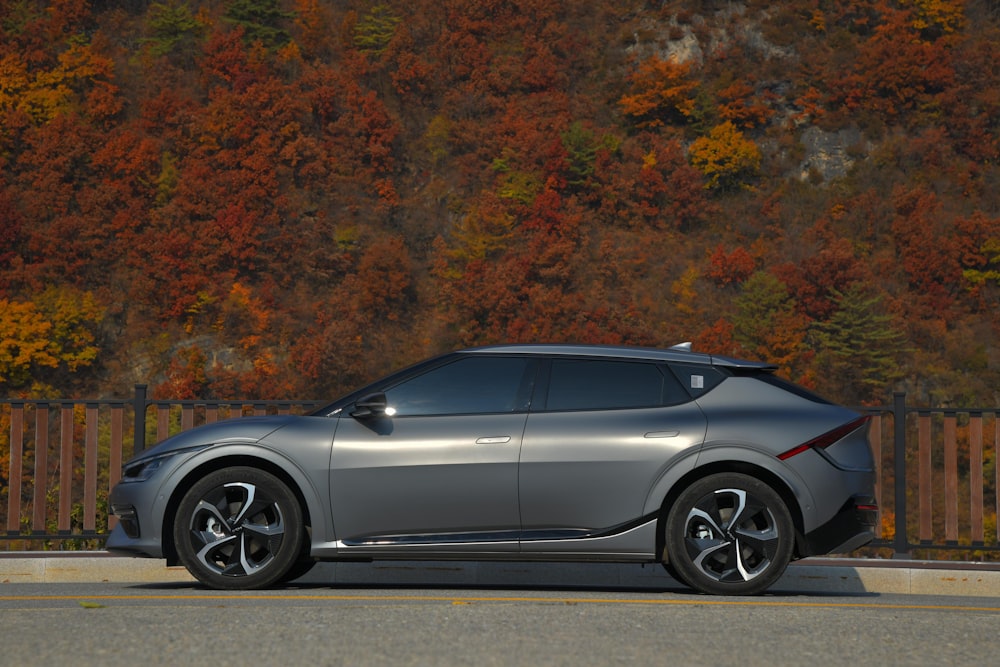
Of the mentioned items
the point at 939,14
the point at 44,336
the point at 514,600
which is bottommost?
the point at 514,600

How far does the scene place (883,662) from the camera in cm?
562

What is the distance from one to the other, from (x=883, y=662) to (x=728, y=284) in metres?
46.0

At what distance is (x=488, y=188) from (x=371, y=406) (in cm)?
4685

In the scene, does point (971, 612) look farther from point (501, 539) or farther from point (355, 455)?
point (355, 455)

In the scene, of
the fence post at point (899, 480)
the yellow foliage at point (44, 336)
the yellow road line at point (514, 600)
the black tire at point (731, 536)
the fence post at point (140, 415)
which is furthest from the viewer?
the yellow foliage at point (44, 336)

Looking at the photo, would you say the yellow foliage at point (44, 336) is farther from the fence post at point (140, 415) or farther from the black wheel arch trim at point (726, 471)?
the black wheel arch trim at point (726, 471)

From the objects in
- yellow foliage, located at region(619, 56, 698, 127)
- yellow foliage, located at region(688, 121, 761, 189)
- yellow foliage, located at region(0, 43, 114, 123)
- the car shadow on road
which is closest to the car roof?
the car shadow on road

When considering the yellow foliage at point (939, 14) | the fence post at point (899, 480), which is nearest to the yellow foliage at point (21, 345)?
the yellow foliage at point (939, 14)

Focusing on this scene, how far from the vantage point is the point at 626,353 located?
28.5 ft

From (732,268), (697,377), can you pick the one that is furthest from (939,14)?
(697,377)

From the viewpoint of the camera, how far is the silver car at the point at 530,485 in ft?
27.1

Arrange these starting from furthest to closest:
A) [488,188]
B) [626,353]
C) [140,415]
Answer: [488,188] → [140,415] → [626,353]

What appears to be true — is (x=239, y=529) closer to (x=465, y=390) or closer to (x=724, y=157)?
(x=465, y=390)

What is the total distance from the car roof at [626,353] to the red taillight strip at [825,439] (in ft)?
1.95
